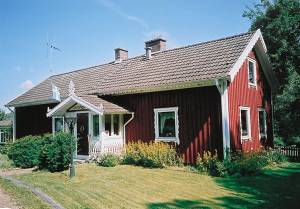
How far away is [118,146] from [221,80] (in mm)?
6519

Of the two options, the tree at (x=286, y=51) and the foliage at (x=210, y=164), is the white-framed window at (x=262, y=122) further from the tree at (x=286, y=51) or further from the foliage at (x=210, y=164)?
the foliage at (x=210, y=164)

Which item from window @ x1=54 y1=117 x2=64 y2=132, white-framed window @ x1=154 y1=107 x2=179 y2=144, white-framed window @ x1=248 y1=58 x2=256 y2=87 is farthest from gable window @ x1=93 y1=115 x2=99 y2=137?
white-framed window @ x1=248 y1=58 x2=256 y2=87

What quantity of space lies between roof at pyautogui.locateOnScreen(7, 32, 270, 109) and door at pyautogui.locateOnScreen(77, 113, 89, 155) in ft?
4.18

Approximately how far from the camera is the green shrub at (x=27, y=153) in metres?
15.4

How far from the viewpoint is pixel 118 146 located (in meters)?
16.7

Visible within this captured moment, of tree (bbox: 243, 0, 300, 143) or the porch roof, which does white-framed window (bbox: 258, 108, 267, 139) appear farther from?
the porch roof

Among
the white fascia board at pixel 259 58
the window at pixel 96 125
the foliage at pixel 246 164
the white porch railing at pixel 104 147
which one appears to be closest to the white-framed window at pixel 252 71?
the white fascia board at pixel 259 58

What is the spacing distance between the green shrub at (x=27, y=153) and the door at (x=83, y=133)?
99.5 inches

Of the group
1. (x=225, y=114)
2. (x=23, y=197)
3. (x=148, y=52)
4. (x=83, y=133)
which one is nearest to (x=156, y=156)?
(x=225, y=114)

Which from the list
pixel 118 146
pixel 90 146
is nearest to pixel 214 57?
pixel 118 146

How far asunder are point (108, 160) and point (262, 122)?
30.6 feet

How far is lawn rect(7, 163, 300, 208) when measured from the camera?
8531 mm

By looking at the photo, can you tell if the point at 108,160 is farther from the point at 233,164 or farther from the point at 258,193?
the point at 258,193

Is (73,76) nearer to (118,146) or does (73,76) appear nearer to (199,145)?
(118,146)
